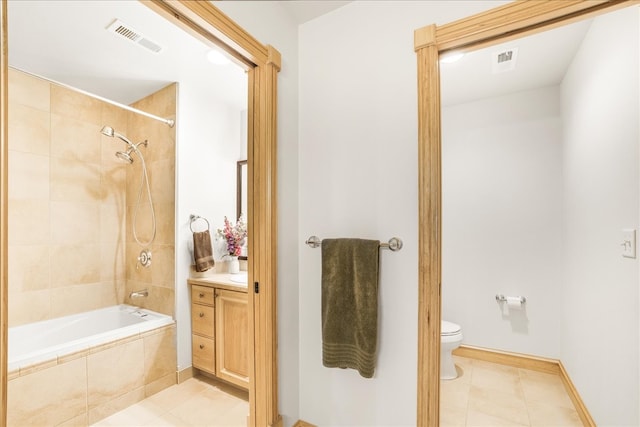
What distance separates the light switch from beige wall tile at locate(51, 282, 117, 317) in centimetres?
342

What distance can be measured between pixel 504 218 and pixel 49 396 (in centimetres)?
321

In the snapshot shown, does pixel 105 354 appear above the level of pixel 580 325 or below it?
below

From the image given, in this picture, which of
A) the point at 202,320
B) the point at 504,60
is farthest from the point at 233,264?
the point at 504,60

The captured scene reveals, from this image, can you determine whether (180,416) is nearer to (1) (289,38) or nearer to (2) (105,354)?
(2) (105,354)

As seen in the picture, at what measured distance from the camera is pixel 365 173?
4.66ft

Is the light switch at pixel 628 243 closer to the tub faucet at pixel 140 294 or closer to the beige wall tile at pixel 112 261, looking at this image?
the tub faucet at pixel 140 294

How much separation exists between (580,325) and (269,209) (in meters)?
2.00

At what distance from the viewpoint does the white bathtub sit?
1659 mm

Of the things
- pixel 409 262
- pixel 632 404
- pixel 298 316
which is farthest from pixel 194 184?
pixel 632 404

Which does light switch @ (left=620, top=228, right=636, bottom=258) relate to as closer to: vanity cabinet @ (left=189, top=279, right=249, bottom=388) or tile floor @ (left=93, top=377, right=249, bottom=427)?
vanity cabinet @ (left=189, top=279, right=249, bottom=388)

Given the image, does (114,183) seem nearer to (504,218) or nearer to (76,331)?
(76,331)

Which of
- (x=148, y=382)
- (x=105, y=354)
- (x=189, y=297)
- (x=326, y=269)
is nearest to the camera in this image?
(x=326, y=269)

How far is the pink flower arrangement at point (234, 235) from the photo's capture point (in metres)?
2.46

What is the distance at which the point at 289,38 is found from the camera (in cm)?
154
